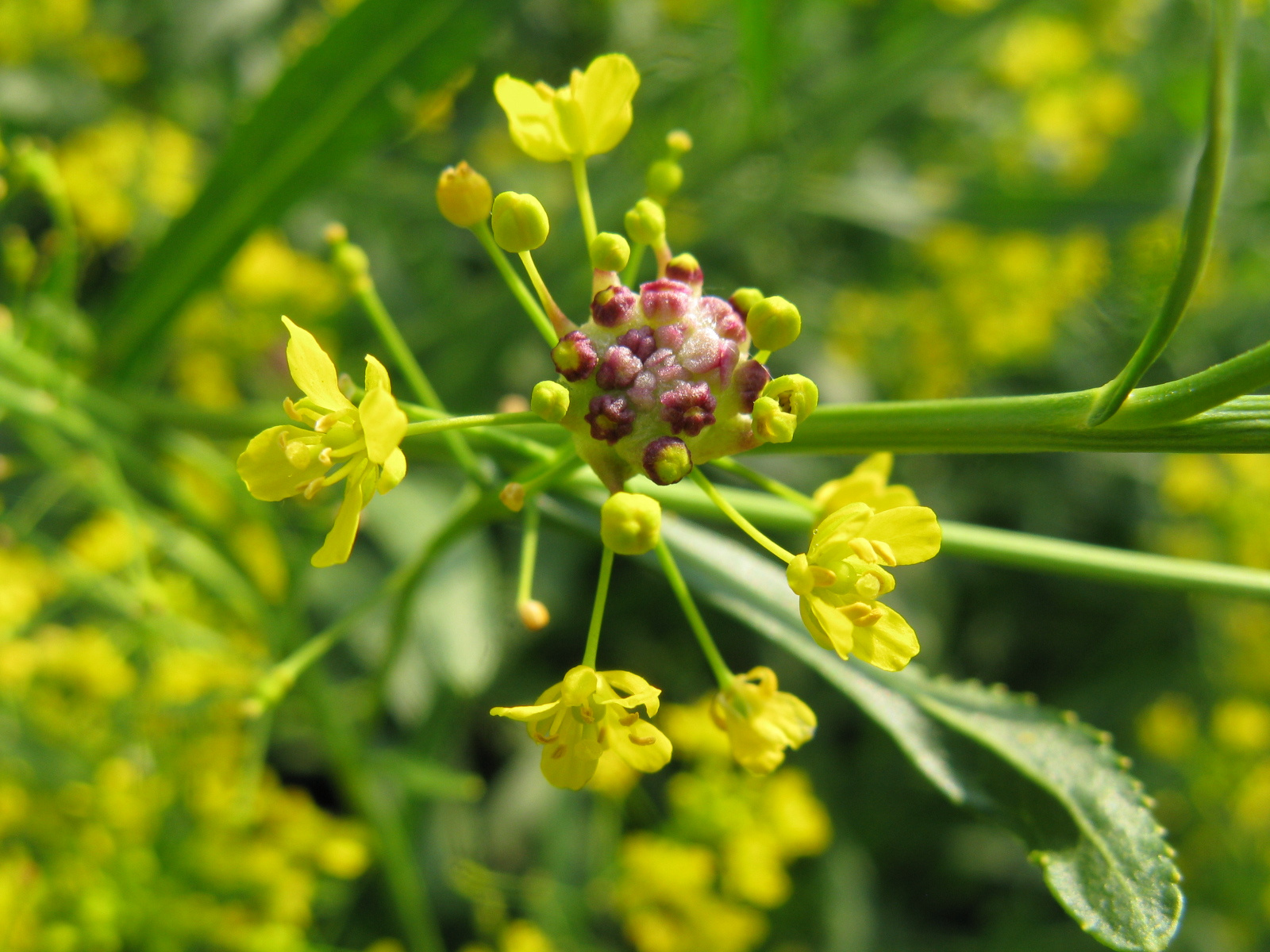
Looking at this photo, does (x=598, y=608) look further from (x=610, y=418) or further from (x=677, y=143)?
(x=677, y=143)

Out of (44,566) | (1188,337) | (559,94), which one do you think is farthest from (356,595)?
(1188,337)

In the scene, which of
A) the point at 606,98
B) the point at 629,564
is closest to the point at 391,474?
the point at 606,98

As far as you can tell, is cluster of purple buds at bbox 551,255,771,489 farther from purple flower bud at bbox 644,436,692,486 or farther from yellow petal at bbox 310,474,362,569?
yellow petal at bbox 310,474,362,569

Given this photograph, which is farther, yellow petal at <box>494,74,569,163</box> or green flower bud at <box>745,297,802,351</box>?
yellow petal at <box>494,74,569,163</box>

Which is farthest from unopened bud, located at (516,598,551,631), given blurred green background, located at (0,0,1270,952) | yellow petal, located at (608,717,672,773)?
blurred green background, located at (0,0,1270,952)

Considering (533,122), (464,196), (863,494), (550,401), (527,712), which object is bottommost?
(527,712)

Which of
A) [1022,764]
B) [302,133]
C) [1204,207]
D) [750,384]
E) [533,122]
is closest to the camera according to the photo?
[1204,207]

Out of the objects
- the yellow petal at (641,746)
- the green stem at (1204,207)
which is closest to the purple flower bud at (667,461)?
the yellow petal at (641,746)
